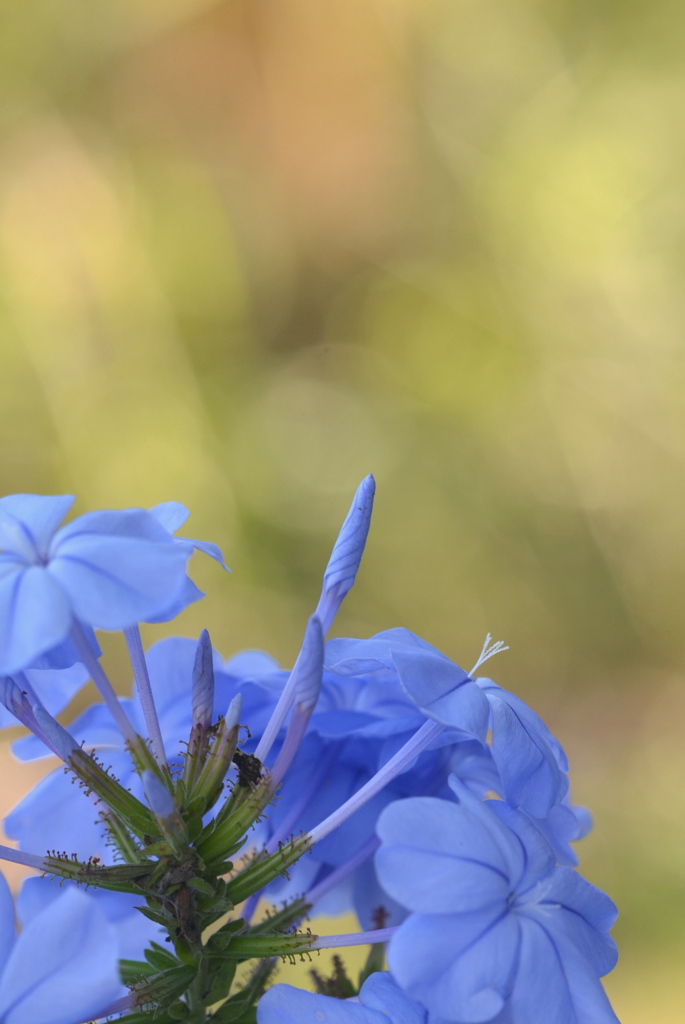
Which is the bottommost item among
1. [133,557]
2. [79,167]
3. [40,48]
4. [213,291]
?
[133,557]

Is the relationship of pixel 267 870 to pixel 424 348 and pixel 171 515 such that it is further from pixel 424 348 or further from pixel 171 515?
pixel 424 348

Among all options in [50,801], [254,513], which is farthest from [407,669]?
[254,513]

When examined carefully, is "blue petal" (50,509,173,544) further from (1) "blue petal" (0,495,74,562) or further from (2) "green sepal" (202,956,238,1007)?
(2) "green sepal" (202,956,238,1007)

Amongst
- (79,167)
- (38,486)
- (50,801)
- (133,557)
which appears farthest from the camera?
(79,167)

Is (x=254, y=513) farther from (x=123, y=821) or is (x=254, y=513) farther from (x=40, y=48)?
(x=123, y=821)

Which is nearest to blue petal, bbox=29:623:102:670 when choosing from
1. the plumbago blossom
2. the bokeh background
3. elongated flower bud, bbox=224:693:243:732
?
the plumbago blossom

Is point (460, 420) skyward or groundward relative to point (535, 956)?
skyward
